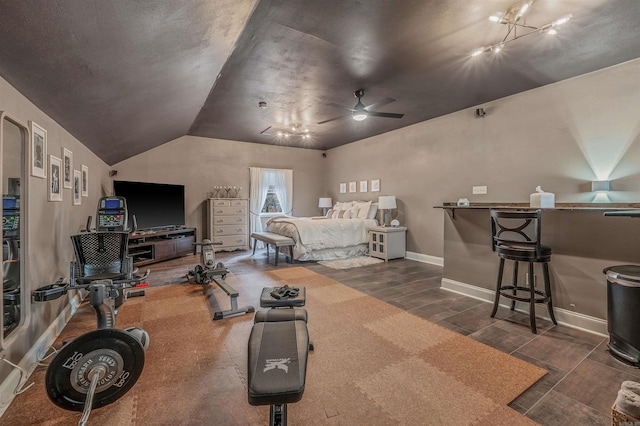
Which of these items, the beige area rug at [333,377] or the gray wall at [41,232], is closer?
the beige area rug at [333,377]

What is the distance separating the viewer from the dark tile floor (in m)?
1.63

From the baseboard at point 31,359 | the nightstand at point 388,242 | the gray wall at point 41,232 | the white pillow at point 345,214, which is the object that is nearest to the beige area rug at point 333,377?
the baseboard at point 31,359

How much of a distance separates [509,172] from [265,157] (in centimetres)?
570

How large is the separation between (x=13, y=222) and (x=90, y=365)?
132cm

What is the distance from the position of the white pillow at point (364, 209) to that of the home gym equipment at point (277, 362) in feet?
16.2

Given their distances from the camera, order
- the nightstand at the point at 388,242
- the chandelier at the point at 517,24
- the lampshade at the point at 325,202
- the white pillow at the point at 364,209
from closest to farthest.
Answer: the chandelier at the point at 517,24 < the nightstand at the point at 388,242 < the white pillow at the point at 364,209 < the lampshade at the point at 325,202

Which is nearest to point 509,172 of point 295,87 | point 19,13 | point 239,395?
point 295,87

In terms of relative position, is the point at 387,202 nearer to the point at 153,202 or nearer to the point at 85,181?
the point at 153,202

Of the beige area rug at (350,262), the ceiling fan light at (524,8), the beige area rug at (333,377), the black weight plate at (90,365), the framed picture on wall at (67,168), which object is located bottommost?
the beige area rug at (333,377)

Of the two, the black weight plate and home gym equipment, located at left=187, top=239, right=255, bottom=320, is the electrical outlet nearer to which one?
home gym equipment, located at left=187, top=239, right=255, bottom=320

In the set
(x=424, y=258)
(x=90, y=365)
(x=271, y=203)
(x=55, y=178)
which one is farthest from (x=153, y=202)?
(x=424, y=258)

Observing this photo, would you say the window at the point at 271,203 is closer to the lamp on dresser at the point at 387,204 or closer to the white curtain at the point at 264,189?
the white curtain at the point at 264,189

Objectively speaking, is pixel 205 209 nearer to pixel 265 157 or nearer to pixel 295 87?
pixel 265 157

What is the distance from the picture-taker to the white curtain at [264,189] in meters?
7.54
